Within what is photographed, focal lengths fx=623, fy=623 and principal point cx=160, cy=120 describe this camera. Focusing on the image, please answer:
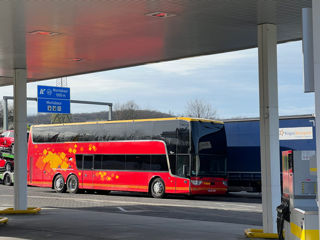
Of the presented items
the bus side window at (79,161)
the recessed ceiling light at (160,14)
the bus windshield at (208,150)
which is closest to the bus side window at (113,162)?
the bus side window at (79,161)

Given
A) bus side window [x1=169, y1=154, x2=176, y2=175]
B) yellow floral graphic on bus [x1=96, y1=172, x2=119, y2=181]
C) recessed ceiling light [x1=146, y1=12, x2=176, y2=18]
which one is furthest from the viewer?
yellow floral graphic on bus [x1=96, y1=172, x2=119, y2=181]

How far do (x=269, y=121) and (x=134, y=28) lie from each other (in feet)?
11.2

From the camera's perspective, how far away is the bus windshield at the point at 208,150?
27406 millimetres

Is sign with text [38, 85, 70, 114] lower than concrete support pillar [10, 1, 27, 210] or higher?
higher

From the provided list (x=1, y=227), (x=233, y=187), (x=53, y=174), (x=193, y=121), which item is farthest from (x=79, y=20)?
(x=53, y=174)

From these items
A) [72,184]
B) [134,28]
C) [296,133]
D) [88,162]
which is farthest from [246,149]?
[134,28]

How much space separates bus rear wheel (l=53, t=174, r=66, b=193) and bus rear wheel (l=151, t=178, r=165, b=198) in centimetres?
646

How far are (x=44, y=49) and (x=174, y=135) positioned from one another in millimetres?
13025

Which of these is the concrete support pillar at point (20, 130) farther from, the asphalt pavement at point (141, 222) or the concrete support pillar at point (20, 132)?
the asphalt pavement at point (141, 222)

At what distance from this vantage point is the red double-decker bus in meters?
27.5

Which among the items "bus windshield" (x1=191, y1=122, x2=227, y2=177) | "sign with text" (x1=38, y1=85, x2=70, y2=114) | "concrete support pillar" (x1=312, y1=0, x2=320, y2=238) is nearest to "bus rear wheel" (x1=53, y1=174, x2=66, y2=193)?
"sign with text" (x1=38, y1=85, x2=70, y2=114)

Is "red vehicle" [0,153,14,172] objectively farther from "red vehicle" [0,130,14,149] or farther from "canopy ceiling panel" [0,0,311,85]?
"canopy ceiling panel" [0,0,311,85]

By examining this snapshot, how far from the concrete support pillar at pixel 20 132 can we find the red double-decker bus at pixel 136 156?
10487mm

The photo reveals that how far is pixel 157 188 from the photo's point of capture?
28.4m
